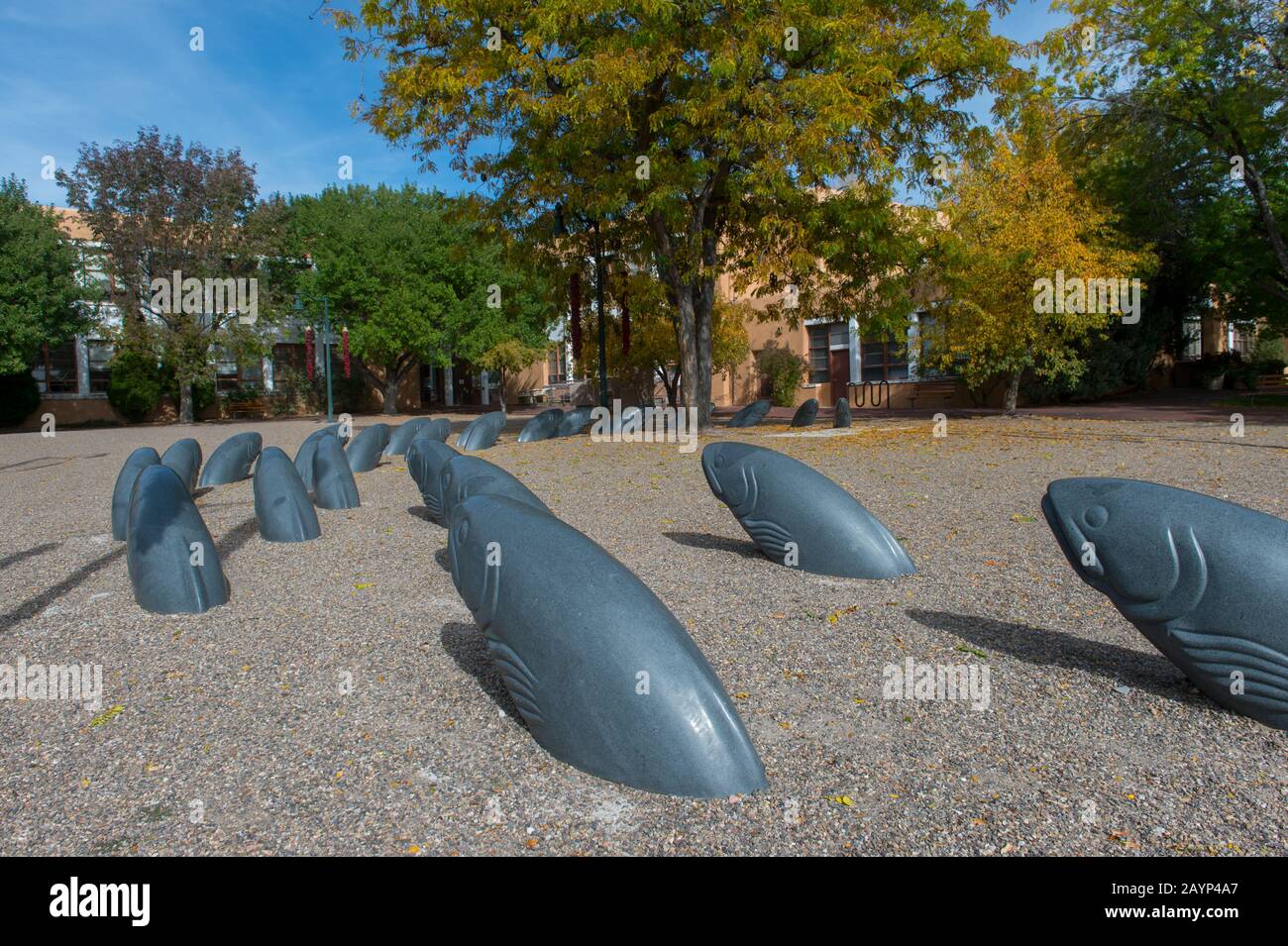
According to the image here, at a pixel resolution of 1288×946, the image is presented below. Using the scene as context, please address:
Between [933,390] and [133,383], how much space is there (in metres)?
32.4

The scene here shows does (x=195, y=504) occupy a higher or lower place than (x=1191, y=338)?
lower

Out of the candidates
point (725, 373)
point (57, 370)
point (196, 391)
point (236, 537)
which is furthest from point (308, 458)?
point (57, 370)

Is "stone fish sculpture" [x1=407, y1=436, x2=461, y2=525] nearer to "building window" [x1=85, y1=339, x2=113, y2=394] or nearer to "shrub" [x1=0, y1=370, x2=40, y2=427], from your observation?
"shrub" [x1=0, y1=370, x2=40, y2=427]

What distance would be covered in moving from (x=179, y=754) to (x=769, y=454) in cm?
449

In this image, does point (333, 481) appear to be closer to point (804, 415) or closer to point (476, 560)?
point (476, 560)

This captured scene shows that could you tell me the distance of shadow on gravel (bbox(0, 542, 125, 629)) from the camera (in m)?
5.55

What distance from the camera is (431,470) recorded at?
26.8ft

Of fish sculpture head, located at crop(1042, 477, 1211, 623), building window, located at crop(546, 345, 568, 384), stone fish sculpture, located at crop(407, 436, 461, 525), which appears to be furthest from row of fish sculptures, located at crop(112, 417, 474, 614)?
building window, located at crop(546, 345, 568, 384)

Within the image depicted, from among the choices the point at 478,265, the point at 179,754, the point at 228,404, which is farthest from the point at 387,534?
the point at 228,404

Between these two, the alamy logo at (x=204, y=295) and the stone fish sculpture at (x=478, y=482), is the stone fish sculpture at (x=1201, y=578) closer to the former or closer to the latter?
the stone fish sculpture at (x=478, y=482)

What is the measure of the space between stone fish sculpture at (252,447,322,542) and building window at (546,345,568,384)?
112 ft

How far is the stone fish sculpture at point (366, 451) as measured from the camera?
12.8 m

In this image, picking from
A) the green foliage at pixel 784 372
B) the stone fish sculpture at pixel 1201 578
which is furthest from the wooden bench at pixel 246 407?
the stone fish sculpture at pixel 1201 578

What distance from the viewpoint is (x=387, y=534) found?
312 inches
